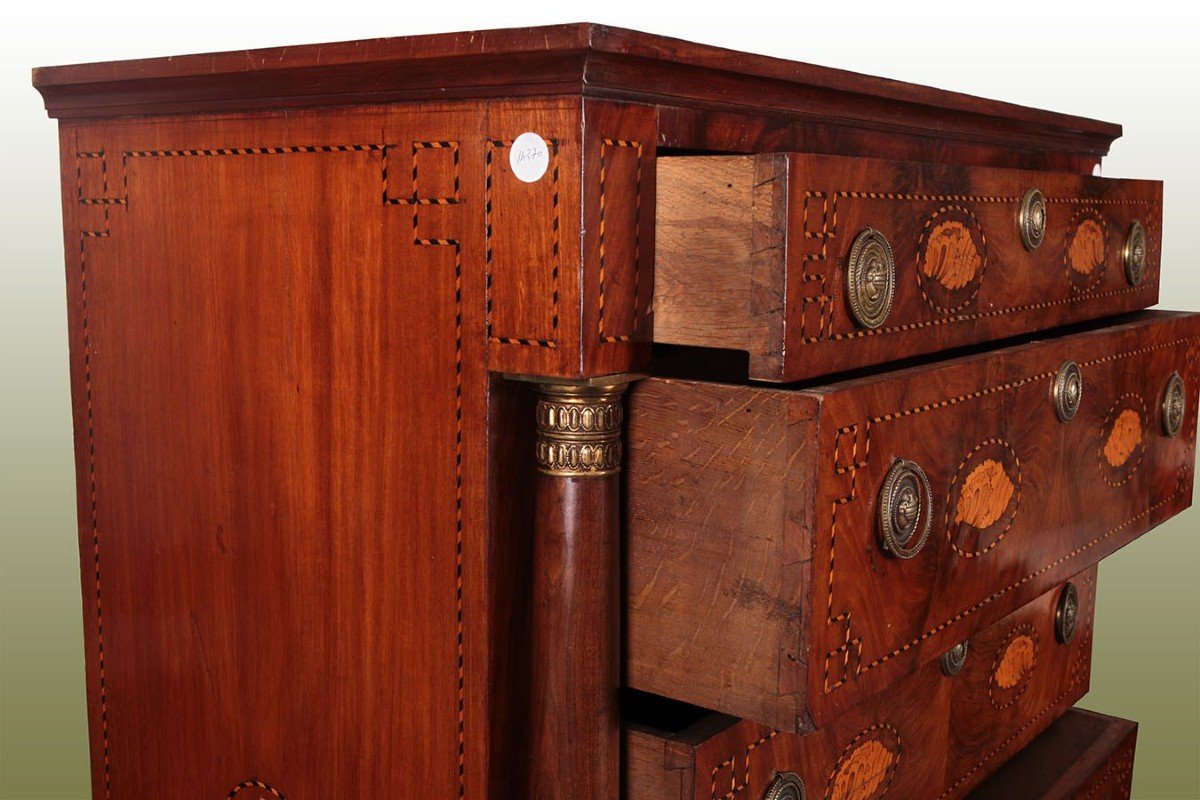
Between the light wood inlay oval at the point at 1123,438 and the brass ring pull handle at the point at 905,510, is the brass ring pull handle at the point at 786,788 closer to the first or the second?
the brass ring pull handle at the point at 905,510

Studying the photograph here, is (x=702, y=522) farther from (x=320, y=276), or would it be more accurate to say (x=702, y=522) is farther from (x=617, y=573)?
(x=320, y=276)

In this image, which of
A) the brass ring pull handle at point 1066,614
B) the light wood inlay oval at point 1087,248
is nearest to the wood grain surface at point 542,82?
the light wood inlay oval at point 1087,248

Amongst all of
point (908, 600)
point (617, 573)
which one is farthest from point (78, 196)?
point (908, 600)

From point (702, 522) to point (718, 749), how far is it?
0.94 ft

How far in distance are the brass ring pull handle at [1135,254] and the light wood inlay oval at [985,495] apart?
698 mm

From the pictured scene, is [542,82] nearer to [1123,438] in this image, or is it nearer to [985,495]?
[985,495]

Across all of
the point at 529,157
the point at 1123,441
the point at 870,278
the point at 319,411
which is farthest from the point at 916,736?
the point at 529,157

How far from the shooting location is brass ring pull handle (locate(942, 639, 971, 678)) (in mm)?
2404

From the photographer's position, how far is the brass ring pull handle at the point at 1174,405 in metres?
2.53

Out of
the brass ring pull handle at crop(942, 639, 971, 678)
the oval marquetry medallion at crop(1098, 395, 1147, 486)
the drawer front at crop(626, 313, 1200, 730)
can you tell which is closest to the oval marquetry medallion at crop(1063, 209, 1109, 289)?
the oval marquetry medallion at crop(1098, 395, 1147, 486)

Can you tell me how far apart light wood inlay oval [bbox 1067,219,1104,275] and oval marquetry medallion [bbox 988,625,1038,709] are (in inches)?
29.1

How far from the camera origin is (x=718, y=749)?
1.70 meters

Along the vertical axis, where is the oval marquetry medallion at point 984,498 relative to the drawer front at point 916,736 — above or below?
above

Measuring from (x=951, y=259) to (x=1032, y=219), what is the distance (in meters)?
0.29
